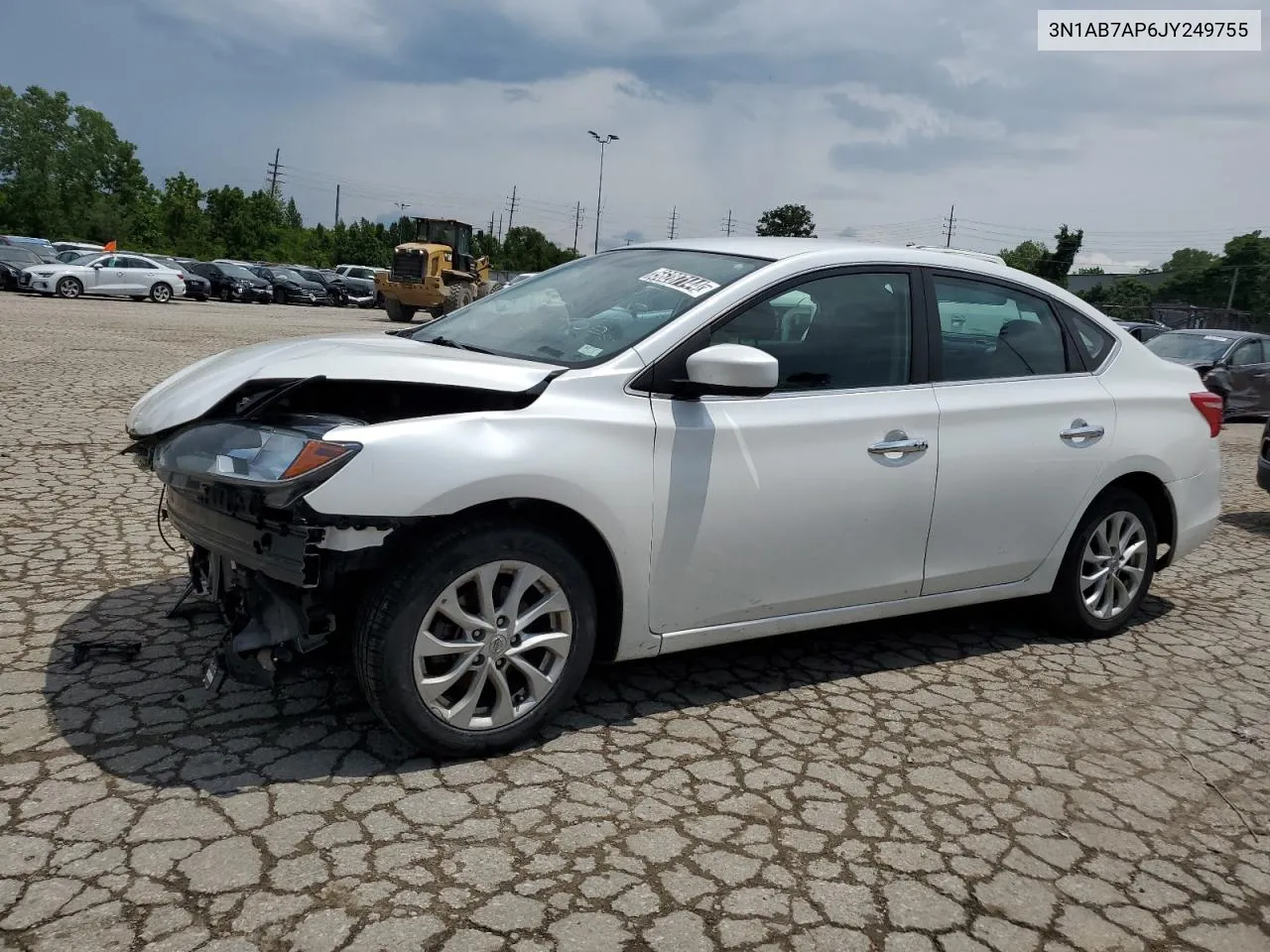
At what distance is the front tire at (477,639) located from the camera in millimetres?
3109

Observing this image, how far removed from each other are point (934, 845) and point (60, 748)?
2663 mm

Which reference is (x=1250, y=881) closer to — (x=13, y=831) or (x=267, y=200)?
(x=13, y=831)

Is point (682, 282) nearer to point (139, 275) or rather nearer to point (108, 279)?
point (108, 279)

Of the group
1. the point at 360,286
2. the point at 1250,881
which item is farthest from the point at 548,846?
the point at 360,286

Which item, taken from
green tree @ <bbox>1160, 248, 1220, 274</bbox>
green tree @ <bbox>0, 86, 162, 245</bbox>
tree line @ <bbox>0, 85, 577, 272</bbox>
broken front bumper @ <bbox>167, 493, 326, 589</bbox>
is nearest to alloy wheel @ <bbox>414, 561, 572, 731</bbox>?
broken front bumper @ <bbox>167, 493, 326, 589</bbox>

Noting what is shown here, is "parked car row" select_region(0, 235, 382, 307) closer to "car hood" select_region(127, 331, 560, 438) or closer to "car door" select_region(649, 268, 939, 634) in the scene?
"car hood" select_region(127, 331, 560, 438)

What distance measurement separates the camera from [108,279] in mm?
31625

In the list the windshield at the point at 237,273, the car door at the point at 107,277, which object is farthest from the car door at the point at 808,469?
the windshield at the point at 237,273

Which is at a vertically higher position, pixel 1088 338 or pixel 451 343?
pixel 1088 338

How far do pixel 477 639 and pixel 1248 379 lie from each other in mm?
15963

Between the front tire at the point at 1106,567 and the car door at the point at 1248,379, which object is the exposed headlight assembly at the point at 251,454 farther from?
the car door at the point at 1248,379

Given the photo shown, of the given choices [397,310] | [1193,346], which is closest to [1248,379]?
[1193,346]

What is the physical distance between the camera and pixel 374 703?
3182mm

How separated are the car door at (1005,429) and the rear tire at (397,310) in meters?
29.7
